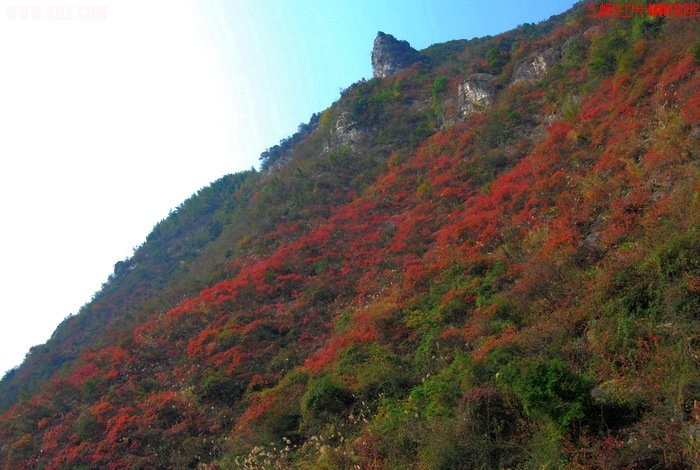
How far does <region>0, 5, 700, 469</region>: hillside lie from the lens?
7066mm

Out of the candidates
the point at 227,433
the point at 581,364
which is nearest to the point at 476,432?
the point at 581,364

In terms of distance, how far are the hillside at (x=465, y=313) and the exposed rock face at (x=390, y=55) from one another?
81.4ft

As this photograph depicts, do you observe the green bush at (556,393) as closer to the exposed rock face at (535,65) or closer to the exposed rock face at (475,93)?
the exposed rock face at (535,65)

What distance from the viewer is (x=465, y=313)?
1278 centimetres

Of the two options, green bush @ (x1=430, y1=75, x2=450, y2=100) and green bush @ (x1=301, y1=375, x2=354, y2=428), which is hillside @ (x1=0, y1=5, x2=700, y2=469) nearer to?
green bush @ (x1=301, y1=375, x2=354, y2=428)

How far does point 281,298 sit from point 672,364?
57.3 ft

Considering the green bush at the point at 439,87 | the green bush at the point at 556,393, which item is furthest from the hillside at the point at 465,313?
the green bush at the point at 439,87

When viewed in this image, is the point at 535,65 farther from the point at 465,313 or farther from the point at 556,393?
the point at 556,393

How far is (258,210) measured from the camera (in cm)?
3672

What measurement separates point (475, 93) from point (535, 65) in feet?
13.5

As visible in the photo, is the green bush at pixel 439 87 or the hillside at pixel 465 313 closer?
the hillside at pixel 465 313

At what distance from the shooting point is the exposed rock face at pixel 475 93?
1271 inches

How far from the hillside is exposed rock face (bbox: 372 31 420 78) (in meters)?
24.8

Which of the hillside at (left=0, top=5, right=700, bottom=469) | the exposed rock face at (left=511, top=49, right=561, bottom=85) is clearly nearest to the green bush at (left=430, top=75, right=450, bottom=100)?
the hillside at (left=0, top=5, right=700, bottom=469)
